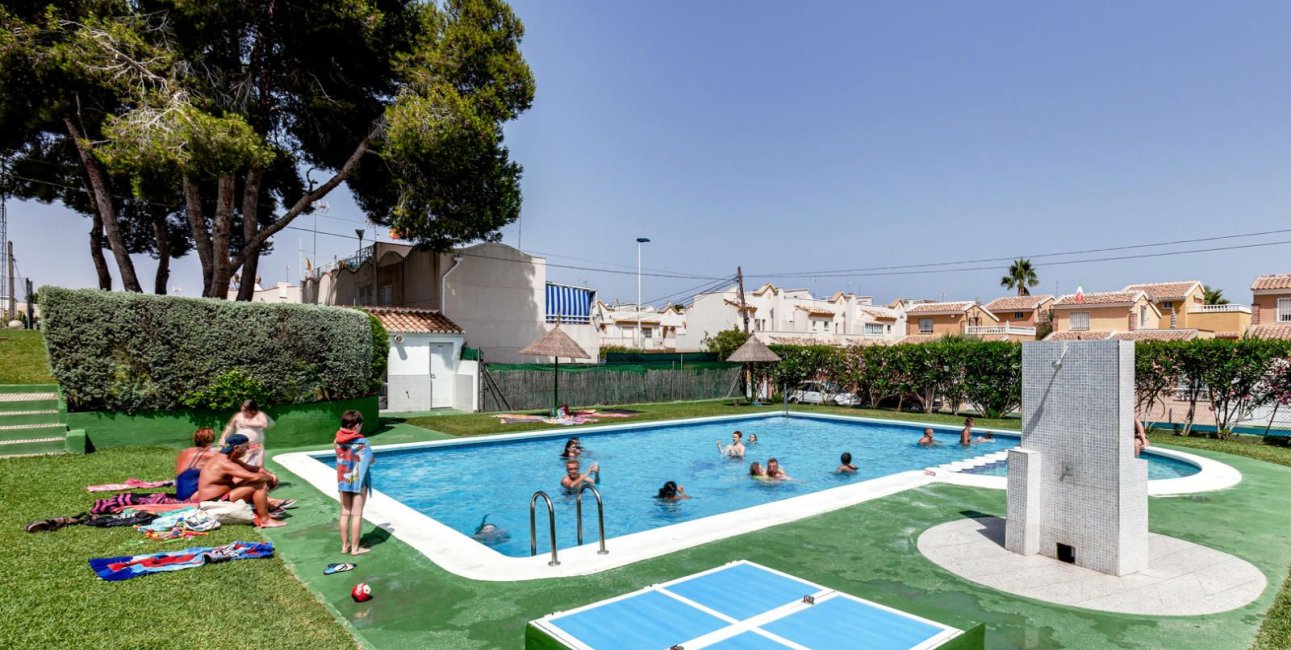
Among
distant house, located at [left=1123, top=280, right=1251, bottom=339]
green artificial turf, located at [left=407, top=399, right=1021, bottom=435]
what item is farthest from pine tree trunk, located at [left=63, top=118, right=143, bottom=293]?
distant house, located at [left=1123, top=280, right=1251, bottom=339]

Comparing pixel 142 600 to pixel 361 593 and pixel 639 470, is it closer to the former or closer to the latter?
pixel 361 593

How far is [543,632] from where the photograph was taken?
3791 mm

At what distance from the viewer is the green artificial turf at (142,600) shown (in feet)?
14.8

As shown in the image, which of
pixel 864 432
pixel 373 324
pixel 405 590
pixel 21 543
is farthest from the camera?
pixel 864 432

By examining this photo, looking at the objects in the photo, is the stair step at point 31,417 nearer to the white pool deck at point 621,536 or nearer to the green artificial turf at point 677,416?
the white pool deck at point 621,536

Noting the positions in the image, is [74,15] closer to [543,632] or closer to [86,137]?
[86,137]

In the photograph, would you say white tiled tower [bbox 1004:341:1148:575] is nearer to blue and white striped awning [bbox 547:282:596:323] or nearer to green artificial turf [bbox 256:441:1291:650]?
green artificial turf [bbox 256:441:1291:650]

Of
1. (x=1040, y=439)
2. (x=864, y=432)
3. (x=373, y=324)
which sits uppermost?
(x=373, y=324)

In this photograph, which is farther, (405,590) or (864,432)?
(864,432)

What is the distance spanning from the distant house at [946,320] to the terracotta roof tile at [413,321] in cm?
4785

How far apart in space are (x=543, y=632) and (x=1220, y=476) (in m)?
13.1

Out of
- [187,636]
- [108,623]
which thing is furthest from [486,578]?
[108,623]

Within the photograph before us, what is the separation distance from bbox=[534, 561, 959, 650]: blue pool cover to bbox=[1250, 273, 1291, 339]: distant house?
58932mm

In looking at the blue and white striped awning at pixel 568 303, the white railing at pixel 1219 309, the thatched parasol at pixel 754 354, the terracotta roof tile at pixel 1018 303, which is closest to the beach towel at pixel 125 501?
the thatched parasol at pixel 754 354
